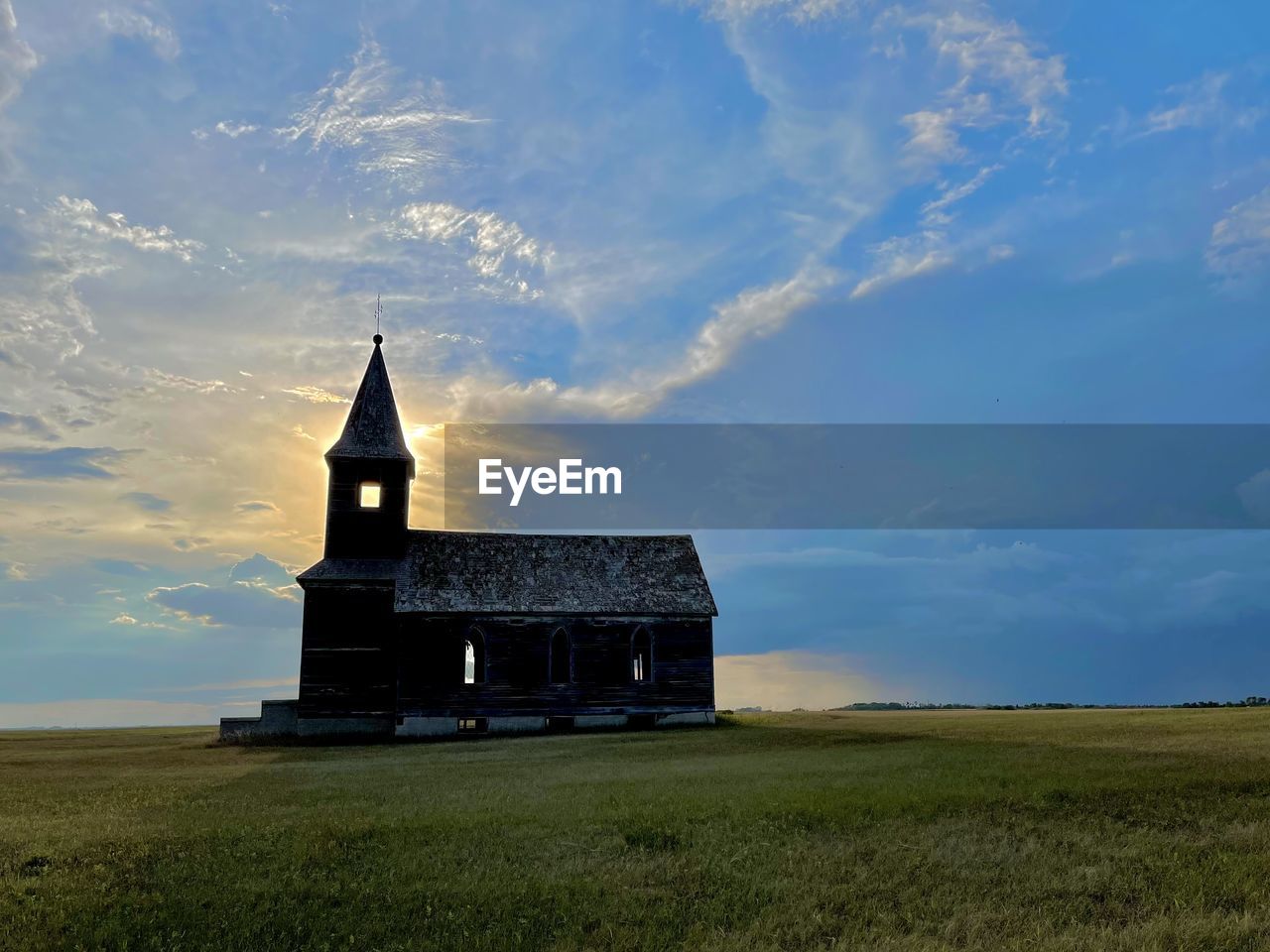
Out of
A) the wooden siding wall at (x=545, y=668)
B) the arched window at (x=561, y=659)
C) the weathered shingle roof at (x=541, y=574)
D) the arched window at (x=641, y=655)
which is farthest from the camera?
the arched window at (x=641, y=655)

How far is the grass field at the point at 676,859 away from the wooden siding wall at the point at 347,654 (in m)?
19.2

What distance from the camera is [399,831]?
54.6 ft

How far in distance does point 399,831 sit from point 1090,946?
11.1 meters

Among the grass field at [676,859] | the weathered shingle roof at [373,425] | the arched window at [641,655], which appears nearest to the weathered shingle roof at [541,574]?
the arched window at [641,655]

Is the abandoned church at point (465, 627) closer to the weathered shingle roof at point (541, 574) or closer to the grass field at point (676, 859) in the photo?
the weathered shingle roof at point (541, 574)

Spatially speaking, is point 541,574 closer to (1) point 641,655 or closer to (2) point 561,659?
(2) point 561,659

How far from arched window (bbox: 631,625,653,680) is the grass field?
22.0 meters

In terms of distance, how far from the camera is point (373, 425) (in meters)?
50.2

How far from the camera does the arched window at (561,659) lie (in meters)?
46.9

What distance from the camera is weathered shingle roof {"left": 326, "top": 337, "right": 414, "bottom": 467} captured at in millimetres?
49188

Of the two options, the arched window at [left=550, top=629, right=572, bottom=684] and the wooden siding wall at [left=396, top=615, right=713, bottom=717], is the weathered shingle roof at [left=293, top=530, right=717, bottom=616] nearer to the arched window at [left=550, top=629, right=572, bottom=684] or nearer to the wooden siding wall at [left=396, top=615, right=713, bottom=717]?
the wooden siding wall at [left=396, top=615, right=713, bottom=717]

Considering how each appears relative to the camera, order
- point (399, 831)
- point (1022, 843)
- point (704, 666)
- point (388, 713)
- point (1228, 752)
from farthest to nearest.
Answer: point (704, 666) < point (388, 713) < point (1228, 752) < point (399, 831) < point (1022, 843)

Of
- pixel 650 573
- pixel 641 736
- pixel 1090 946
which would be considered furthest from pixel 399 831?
pixel 650 573

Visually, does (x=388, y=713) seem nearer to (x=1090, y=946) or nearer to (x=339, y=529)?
(x=339, y=529)
